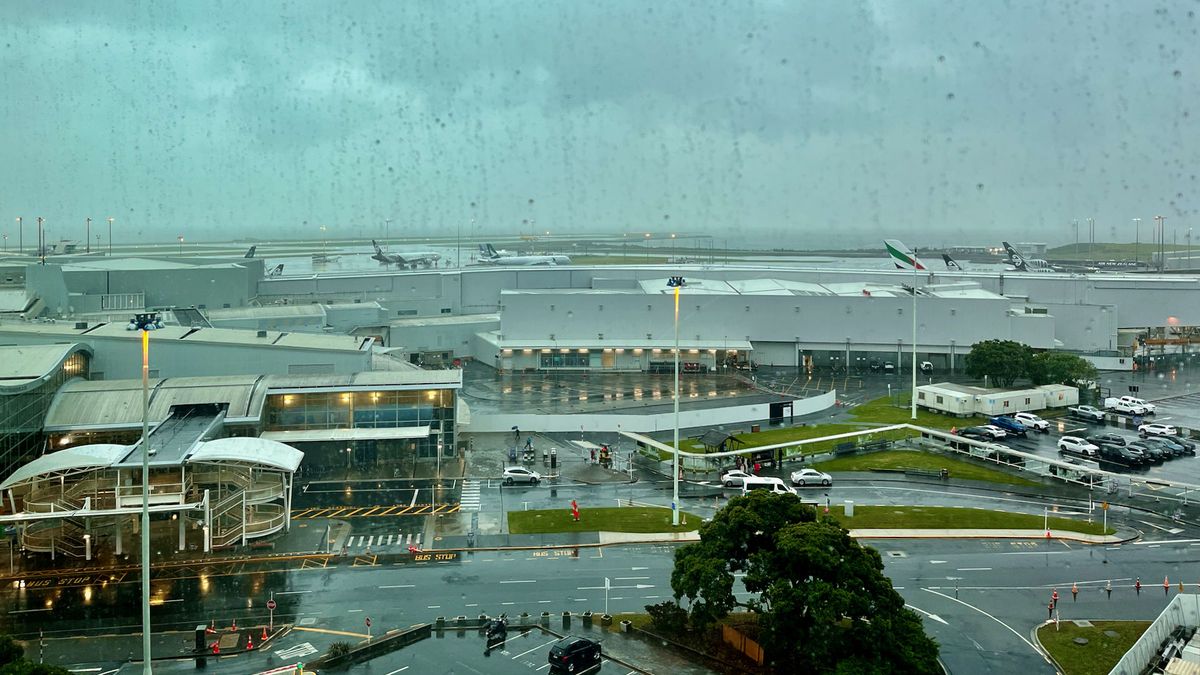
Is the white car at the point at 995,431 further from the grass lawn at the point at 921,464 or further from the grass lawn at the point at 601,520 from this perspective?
the grass lawn at the point at 601,520

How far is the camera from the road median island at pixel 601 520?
72.1 ft

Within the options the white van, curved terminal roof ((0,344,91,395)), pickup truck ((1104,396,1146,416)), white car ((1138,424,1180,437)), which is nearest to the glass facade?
curved terminal roof ((0,344,91,395))

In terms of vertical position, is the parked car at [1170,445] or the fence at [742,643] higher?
the parked car at [1170,445]

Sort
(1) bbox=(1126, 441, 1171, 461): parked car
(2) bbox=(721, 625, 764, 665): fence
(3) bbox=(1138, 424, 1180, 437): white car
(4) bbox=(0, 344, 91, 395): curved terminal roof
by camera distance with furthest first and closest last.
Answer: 1. (3) bbox=(1138, 424, 1180, 437): white car
2. (1) bbox=(1126, 441, 1171, 461): parked car
3. (4) bbox=(0, 344, 91, 395): curved terminal roof
4. (2) bbox=(721, 625, 764, 665): fence

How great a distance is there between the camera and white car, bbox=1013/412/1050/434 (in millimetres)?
33062

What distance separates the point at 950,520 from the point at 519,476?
10.5 metres

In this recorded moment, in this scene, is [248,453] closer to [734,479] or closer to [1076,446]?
[734,479]

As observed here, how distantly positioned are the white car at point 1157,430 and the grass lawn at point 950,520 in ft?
36.2

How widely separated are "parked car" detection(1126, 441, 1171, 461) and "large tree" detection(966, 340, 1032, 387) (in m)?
9.70

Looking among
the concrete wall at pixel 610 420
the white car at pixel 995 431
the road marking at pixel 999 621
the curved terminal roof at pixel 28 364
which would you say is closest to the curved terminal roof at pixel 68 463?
the curved terminal roof at pixel 28 364

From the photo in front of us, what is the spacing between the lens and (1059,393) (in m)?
36.6

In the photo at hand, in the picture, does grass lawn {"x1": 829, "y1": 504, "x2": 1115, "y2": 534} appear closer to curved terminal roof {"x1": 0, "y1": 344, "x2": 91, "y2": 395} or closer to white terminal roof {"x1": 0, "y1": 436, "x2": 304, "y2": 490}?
white terminal roof {"x1": 0, "y1": 436, "x2": 304, "y2": 490}

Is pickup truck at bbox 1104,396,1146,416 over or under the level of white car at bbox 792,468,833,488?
over

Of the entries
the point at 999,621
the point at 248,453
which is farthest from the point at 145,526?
the point at 999,621
